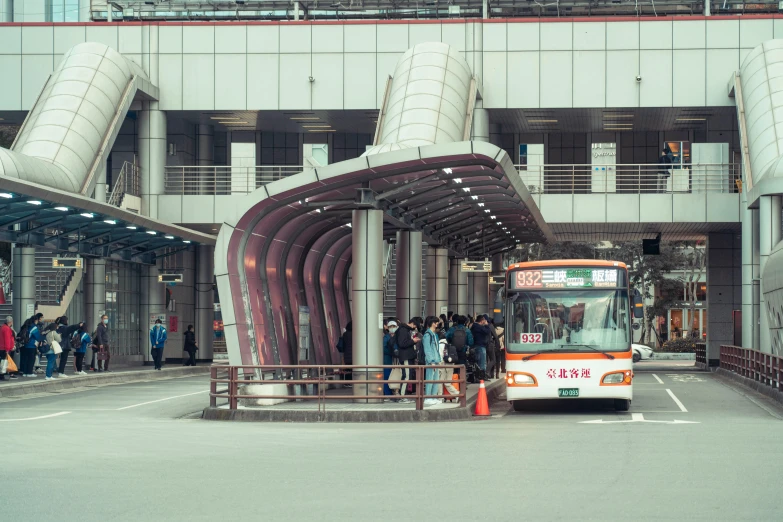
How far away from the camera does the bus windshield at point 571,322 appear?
22156mm

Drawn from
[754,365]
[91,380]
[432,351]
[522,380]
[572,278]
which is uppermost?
[572,278]

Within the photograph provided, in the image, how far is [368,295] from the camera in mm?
22844

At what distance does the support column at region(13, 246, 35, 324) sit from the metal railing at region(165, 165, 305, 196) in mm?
11321

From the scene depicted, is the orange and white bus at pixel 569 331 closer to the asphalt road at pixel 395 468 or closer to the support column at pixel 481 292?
the asphalt road at pixel 395 468

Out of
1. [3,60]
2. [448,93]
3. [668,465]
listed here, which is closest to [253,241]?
[668,465]

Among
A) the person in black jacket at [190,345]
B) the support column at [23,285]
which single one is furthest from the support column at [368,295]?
the person in black jacket at [190,345]

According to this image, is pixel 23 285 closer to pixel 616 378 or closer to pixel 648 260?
pixel 616 378

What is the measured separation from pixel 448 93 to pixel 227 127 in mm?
11502

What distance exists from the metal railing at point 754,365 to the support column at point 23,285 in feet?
63.8

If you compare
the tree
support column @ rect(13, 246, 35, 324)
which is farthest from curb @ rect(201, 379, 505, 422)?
the tree

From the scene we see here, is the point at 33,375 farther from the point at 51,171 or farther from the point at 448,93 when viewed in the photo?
the point at 448,93

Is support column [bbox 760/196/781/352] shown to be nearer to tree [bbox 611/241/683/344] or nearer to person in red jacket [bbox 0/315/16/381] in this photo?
person in red jacket [bbox 0/315/16/381]

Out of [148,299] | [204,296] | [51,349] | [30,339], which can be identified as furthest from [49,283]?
[51,349]

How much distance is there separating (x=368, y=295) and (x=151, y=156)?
22562mm
